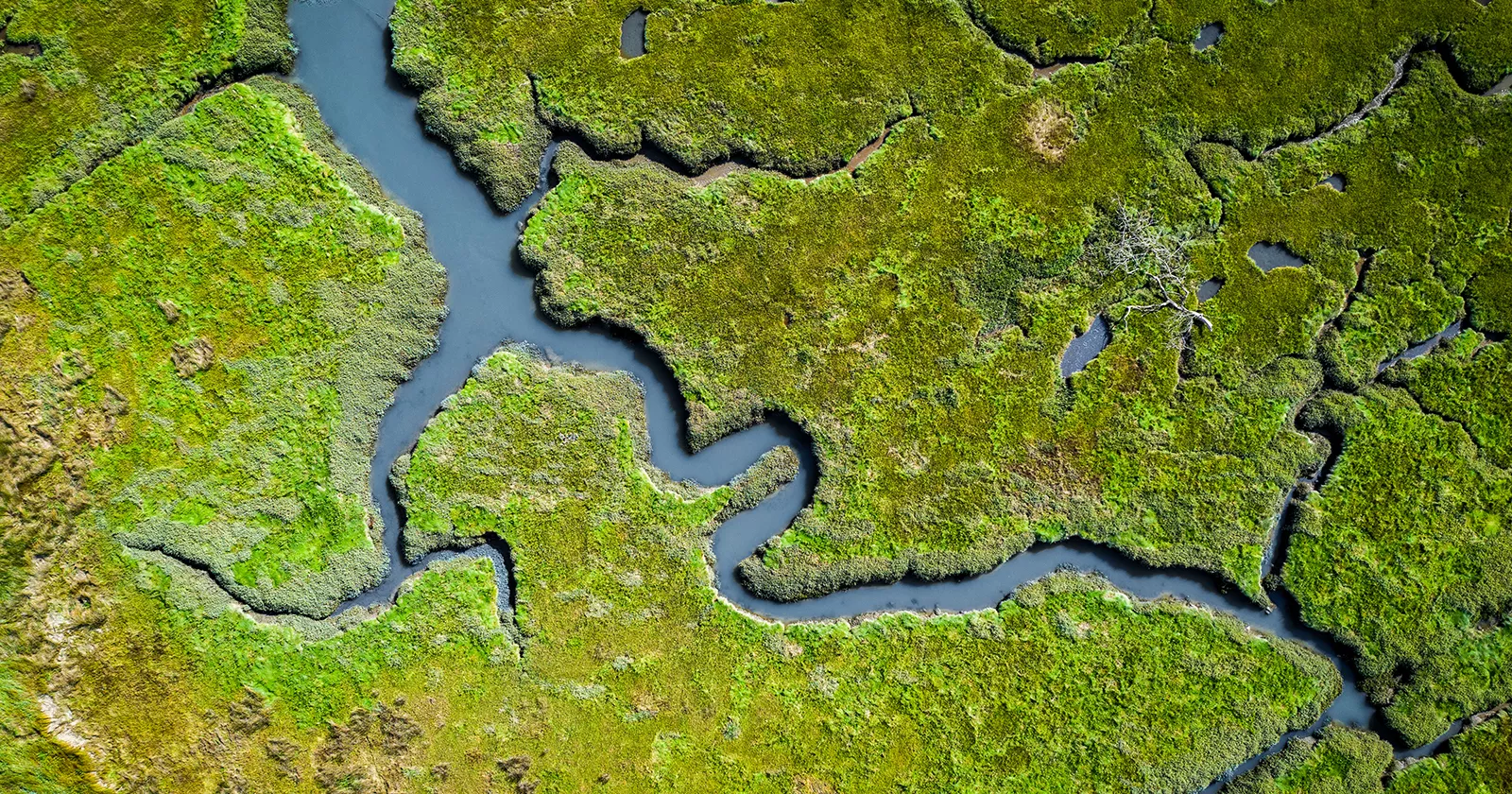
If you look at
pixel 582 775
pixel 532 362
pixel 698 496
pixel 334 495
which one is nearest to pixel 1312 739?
pixel 698 496

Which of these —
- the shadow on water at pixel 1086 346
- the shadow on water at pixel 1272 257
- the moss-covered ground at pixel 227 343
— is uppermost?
the shadow on water at pixel 1272 257

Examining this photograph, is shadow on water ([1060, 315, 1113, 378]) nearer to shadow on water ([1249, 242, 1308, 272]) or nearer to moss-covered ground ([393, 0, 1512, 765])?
moss-covered ground ([393, 0, 1512, 765])

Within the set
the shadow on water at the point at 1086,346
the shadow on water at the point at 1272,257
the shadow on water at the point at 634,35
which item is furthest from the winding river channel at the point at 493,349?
the shadow on water at the point at 1272,257

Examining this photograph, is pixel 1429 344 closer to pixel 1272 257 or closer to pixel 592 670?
pixel 1272 257

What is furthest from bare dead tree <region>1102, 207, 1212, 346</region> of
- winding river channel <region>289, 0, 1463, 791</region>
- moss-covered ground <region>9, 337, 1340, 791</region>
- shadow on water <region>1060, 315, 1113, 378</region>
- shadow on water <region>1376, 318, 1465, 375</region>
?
moss-covered ground <region>9, 337, 1340, 791</region>

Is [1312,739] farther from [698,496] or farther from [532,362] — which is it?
[532,362]

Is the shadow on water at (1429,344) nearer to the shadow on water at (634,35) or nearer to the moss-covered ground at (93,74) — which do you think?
the shadow on water at (634,35)

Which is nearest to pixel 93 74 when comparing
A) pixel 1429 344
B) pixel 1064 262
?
pixel 1064 262
